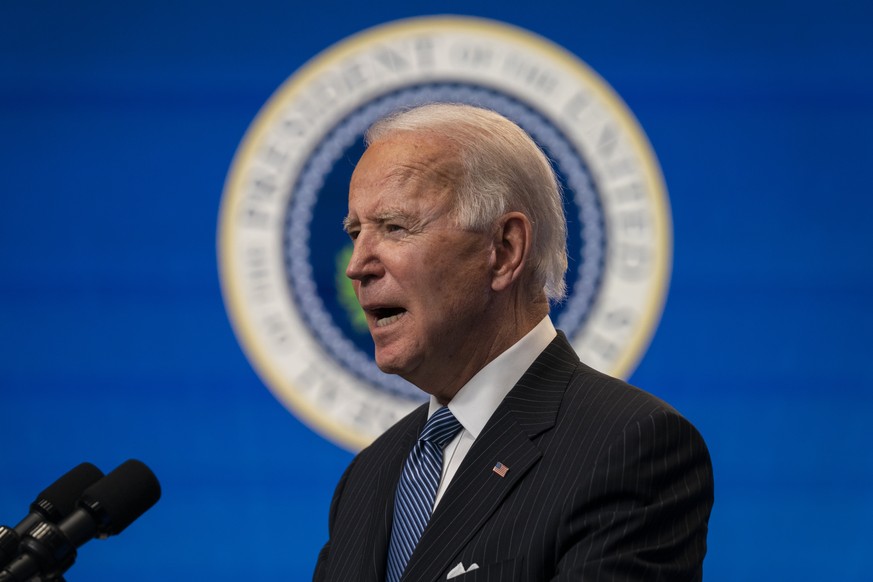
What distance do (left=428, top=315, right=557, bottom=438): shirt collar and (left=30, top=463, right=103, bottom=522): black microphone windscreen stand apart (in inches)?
22.0

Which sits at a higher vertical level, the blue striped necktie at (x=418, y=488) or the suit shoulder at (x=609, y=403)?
the suit shoulder at (x=609, y=403)

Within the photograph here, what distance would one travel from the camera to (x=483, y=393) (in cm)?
169

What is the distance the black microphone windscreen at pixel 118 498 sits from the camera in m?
1.38

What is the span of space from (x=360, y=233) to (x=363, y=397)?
46.4 inches

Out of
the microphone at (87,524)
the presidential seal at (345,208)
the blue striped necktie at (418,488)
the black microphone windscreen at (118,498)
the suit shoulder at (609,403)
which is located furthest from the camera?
the presidential seal at (345,208)

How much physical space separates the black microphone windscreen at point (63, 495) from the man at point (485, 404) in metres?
0.46

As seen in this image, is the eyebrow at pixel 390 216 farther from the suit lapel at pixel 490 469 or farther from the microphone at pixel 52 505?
the microphone at pixel 52 505

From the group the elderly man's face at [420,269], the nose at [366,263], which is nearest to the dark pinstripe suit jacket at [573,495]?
the elderly man's face at [420,269]

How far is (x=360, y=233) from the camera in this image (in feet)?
5.69

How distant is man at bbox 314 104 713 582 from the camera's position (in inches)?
57.0

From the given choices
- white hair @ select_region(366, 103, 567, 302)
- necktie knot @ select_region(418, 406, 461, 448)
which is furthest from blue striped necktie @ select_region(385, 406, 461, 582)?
white hair @ select_region(366, 103, 567, 302)

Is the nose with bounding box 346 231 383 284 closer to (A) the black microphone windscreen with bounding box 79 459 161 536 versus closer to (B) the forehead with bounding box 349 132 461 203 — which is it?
(B) the forehead with bounding box 349 132 461 203

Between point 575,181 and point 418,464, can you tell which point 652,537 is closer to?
point 418,464

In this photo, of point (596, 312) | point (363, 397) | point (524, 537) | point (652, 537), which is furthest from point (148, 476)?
point (596, 312)
